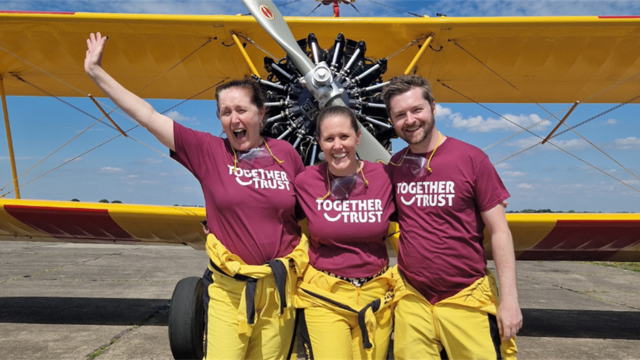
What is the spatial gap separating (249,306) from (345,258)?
1.55 ft

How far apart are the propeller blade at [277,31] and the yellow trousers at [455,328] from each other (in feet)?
8.08

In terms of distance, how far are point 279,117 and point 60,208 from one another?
7.42 ft

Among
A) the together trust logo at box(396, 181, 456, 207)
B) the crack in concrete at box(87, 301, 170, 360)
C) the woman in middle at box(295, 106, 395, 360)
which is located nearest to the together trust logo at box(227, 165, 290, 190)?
the woman in middle at box(295, 106, 395, 360)

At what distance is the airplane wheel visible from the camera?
9.40 ft

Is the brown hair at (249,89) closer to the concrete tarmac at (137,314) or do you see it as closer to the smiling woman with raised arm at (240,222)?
the smiling woman with raised arm at (240,222)

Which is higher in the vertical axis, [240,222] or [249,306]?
[240,222]

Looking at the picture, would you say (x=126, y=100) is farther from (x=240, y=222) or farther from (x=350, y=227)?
(x=350, y=227)

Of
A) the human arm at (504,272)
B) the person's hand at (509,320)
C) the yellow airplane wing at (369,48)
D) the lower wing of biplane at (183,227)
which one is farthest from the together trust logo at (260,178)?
the yellow airplane wing at (369,48)

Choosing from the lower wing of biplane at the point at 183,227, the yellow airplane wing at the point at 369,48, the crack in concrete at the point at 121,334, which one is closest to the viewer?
the crack in concrete at the point at 121,334

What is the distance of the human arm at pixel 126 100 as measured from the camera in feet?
6.11

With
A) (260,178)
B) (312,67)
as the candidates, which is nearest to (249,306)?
(260,178)

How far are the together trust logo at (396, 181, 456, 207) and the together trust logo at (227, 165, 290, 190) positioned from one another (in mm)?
560

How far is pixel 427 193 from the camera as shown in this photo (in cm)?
186

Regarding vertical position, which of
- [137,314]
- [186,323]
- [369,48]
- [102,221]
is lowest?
[137,314]
